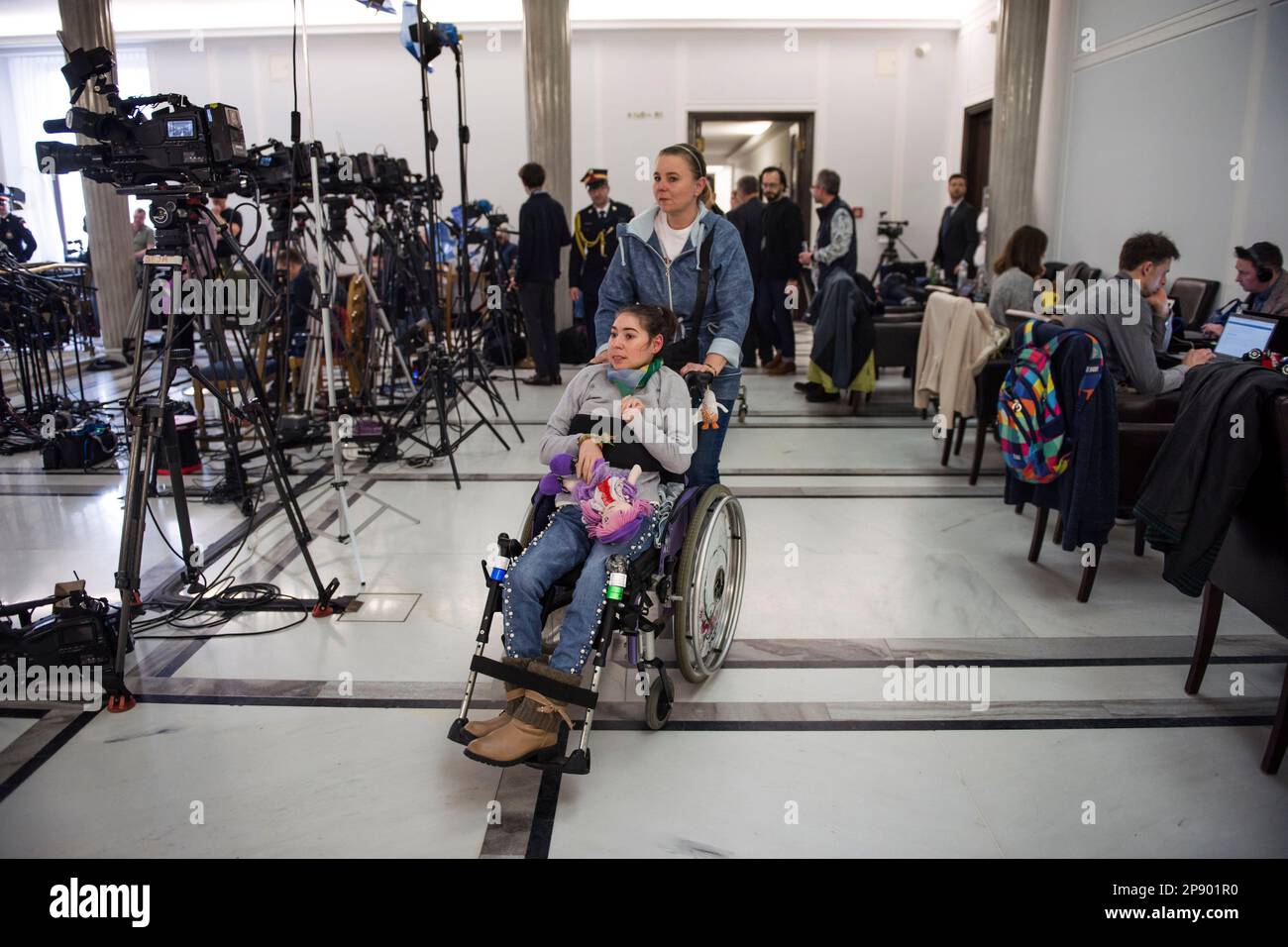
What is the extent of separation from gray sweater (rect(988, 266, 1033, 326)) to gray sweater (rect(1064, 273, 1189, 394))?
3.86 ft

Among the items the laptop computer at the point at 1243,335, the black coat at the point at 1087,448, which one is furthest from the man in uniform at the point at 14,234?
the laptop computer at the point at 1243,335

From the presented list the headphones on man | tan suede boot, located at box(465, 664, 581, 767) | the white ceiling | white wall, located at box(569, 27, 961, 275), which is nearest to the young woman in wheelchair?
tan suede boot, located at box(465, 664, 581, 767)

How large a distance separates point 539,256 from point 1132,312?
14.0ft

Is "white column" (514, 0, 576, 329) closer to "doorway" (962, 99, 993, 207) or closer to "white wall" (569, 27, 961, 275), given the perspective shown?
"white wall" (569, 27, 961, 275)

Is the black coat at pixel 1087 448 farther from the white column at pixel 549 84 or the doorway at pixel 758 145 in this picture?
the white column at pixel 549 84

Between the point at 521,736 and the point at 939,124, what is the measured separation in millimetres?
10286

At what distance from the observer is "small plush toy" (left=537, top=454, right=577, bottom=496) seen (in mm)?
2139

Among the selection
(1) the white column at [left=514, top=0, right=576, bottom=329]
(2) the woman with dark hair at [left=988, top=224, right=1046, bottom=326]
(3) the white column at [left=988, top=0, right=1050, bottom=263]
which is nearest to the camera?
(2) the woman with dark hair at [left=988, top=224, right=1046, bottom=326]

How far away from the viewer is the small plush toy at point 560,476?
214 centimetres

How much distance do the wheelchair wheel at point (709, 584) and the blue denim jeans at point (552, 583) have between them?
0.12 meters

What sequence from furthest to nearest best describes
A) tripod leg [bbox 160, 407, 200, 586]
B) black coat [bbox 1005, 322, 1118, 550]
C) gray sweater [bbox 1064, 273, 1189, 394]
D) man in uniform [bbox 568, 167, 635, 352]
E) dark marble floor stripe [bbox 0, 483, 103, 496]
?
man in uniform [bbox 568, 167, 635, 352], dark marble floor stripe [bbox 0, 483, 103, 496], gray sweater [bbox 1064, 273, 1189, 394], black coat [bbox 1005, 322, 1118, 550], tripod leg [bbox 160, 407, 200, 586]

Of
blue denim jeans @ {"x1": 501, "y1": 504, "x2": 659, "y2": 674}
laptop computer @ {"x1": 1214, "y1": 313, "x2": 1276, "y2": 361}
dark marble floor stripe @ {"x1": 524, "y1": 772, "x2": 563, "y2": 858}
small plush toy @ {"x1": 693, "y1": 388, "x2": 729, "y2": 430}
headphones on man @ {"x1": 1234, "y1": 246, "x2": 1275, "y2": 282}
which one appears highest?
headphones on man @ {"x1": 1234, "y1": 246, "x2": 1275, "y2": 282}

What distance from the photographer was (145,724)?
2.18 meters
